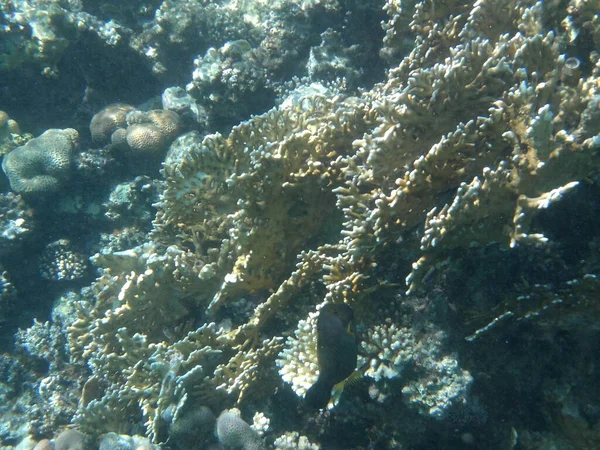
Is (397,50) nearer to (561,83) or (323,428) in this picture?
(561,83)

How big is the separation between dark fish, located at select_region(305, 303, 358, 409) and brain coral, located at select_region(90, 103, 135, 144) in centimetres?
646

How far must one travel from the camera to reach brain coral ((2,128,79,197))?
22.6ft

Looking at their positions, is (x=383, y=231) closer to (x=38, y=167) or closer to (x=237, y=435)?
(x=237, y=435)

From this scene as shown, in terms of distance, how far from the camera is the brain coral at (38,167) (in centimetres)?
688

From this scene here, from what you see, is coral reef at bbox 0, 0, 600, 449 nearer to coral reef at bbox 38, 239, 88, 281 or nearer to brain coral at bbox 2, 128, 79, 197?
coral reef at bbox 38, 239, 88, 281

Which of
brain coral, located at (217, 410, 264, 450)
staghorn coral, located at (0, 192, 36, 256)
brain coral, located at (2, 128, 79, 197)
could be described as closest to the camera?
brain coral, located at (217, 410, 264, 450)

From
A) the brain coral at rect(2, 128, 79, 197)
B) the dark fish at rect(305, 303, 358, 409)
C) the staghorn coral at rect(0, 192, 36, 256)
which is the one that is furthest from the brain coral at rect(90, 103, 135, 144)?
the dark fish at rect(305, 303, 358, 409)

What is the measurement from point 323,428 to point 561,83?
11.9ft

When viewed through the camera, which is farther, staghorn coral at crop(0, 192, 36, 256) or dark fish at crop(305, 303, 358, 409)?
staghorn coral at crop(0, 192, 36, 256)

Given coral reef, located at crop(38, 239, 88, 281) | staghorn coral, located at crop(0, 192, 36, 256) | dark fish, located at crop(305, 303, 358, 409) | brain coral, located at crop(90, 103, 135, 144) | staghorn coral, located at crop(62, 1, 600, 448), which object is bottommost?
dark fish, located at crop(305, 303, 358, 409)

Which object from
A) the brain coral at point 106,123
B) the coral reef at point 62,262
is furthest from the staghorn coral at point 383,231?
the brain coral at point 106,123

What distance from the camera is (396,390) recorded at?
3.12m

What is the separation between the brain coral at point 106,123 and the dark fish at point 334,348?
646 centimetres

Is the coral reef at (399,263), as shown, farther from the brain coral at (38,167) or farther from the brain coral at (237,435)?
the brain coral at (38,167)
